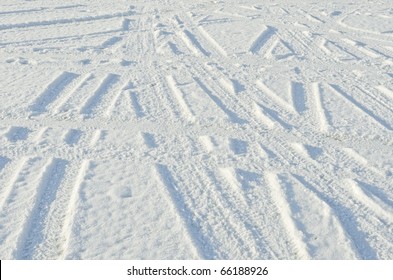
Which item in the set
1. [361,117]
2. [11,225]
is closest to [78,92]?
[11,225]

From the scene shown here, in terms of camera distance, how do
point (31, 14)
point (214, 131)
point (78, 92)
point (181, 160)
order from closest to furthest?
1. point (181, 160)
2. point (214, 131)
3. point (78, 92)
4. point (31, 14)

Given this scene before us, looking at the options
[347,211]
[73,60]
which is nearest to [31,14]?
[73,60]

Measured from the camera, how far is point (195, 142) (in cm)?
491

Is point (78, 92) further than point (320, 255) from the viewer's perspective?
Yes

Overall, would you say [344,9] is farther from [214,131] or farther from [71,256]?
[71,256]

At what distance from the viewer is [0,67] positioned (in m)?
6.91

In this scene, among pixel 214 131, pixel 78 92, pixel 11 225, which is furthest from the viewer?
pixel 78 92

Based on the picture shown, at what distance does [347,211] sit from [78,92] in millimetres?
3712

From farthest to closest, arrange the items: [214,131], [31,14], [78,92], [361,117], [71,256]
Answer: [31,14]
[78,92]
[361,117]
[214,131]
[71,256]

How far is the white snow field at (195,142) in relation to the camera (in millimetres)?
3594

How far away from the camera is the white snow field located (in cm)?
359

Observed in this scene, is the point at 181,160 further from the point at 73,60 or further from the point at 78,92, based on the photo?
the point at 73,60

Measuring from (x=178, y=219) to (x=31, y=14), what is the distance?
7.53 m

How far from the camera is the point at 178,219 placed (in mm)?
3744
